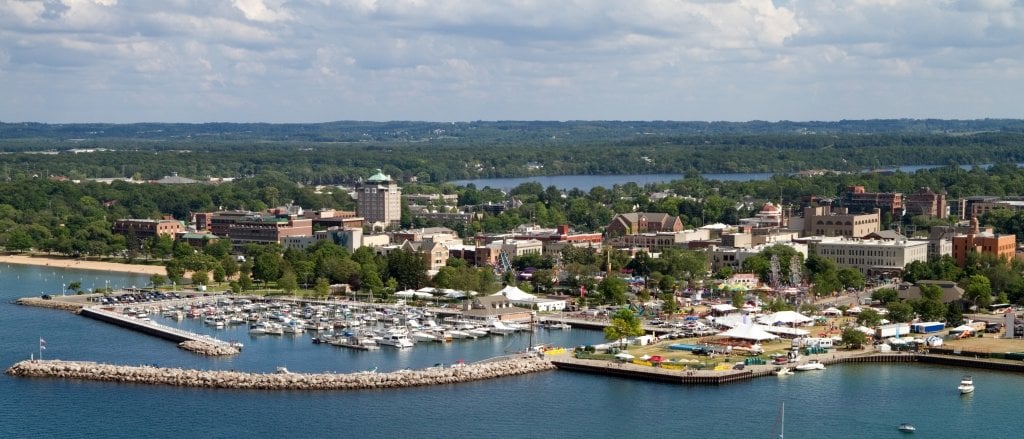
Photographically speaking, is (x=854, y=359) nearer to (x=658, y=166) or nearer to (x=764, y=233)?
(x=764, y=233)

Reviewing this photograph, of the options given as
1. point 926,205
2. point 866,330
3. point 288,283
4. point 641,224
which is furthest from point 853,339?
point 926,205

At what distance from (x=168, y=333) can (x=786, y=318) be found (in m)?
16.2

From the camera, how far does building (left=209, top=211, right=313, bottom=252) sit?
6662 cm

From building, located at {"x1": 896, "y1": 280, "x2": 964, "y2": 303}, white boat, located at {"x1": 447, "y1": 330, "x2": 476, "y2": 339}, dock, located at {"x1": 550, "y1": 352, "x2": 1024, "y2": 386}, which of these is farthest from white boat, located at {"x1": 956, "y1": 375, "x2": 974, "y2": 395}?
white boat, located at {"x1": 447, "y1": 330, "x2": 476, "y2": 339}

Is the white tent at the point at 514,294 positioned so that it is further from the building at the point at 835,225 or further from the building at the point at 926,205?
the building at the point at 926,205

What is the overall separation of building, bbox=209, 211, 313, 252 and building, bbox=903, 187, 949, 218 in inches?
1229

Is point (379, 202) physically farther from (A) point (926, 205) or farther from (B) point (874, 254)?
(B) point (874, 254)

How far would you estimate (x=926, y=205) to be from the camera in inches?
3059

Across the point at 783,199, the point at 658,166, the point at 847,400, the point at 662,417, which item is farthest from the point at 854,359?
the point at 658,166

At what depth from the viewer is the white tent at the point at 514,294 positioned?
46.2m

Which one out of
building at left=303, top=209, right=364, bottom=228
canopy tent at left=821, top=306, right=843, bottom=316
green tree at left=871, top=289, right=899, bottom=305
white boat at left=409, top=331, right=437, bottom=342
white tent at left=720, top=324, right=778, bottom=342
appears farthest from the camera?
building at left=303, top=209, right=364, bottom=228

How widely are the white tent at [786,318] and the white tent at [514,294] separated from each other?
27.1 ft

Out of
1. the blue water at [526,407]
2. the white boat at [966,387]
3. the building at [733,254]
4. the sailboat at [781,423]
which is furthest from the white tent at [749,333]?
the building at [733,254]

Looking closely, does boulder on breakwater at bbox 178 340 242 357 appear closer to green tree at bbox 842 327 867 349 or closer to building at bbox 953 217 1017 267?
green tree at bbox 842 327 867 349
